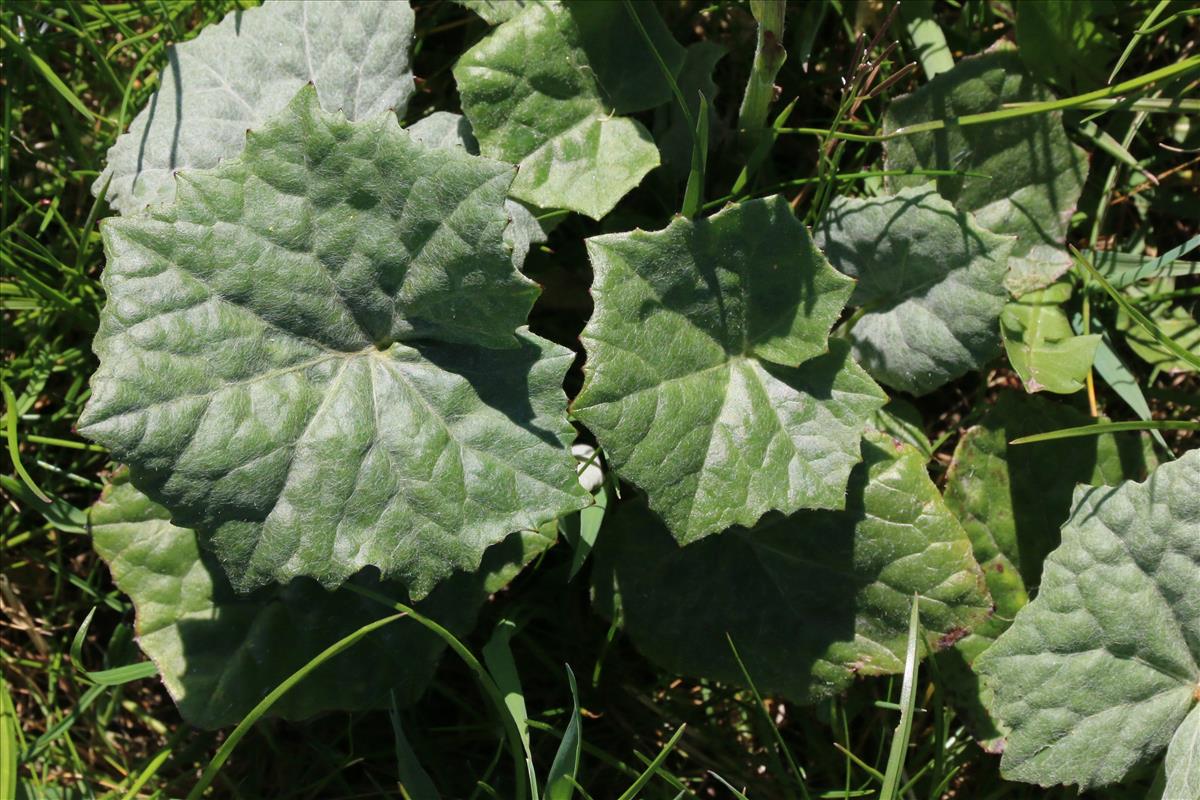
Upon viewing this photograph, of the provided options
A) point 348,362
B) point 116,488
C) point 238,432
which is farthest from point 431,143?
point 116,488

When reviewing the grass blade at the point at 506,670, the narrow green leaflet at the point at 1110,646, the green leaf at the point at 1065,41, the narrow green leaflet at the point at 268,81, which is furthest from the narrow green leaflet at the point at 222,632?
the green leaf at the point at 1065,41

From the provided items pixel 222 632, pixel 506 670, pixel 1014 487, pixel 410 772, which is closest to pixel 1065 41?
pixel 1014 487

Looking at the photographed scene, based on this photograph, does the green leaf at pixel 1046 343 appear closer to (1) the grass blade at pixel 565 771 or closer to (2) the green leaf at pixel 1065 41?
(2) the green leaf at pixel 1065 41

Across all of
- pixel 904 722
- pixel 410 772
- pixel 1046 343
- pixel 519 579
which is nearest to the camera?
pixel 904 722

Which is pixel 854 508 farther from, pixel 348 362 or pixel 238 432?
pixel 238 432

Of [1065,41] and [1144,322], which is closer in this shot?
[1144,322]

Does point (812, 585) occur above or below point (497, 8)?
below

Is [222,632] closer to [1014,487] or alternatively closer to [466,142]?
[466,142]
